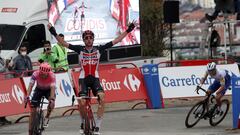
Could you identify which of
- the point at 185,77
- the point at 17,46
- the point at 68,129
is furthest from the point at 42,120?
the point at 17,46

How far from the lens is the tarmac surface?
Answer: 1330cm

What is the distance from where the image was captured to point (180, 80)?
17969mm

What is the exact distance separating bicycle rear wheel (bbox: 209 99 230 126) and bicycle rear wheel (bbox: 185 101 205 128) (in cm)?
28

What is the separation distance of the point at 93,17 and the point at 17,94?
949 centimetres

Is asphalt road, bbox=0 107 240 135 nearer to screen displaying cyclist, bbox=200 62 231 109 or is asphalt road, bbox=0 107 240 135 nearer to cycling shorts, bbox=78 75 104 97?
screen displaying cyclist, bbox=200 62 231 109

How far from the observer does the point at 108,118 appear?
1598 centimetres

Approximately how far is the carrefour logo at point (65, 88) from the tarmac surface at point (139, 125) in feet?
2.10

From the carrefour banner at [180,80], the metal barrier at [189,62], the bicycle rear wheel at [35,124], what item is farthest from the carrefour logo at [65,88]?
the bicycle rear wheel at [35,124]

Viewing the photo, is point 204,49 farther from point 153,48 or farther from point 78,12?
point 153,48


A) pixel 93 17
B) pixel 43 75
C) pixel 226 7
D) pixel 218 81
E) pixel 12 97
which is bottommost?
pixel 12 97

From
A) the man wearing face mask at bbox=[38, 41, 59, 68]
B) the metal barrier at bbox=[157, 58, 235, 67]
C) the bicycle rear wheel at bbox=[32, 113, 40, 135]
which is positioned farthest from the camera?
the metal barrier at bbox=[157, 58, 235, 67]

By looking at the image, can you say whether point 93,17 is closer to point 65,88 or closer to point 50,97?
point 65,88

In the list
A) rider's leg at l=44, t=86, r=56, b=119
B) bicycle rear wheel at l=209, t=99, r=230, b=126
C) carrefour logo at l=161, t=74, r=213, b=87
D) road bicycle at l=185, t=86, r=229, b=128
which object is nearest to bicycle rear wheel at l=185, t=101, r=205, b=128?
road bicycle at l=185, t=86, r=229, b=128

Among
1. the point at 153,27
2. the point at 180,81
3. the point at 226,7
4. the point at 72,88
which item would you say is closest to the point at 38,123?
the point at 72,88
